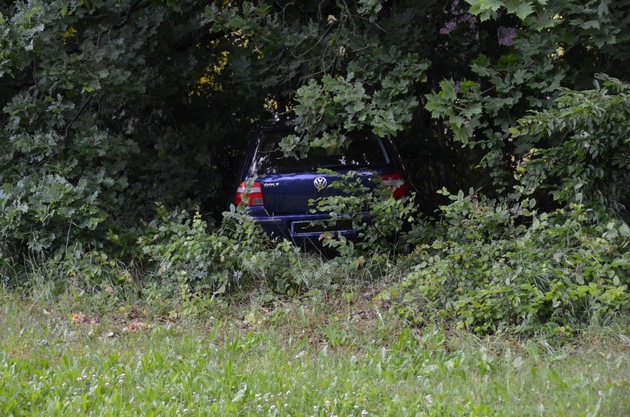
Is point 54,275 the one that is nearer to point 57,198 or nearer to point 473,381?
point 57,198

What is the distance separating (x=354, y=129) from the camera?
8586 mm

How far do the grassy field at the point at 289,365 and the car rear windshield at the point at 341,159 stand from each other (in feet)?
6.36

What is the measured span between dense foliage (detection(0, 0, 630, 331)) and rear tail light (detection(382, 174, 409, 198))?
1.02ft

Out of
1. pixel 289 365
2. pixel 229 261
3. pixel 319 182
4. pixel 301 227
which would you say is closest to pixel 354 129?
pixel 319 182

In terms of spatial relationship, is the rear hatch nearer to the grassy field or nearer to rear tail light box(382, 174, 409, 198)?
rear tail light box(382, 174, 409, 198)

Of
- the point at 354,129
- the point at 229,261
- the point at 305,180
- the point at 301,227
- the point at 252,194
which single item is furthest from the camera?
the point at 252,194

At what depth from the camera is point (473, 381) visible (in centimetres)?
535

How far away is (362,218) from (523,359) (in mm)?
2893

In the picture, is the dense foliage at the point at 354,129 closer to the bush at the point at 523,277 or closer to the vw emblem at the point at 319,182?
the bush at the point at 523,277

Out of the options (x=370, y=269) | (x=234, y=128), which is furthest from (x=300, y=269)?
(x=234, y=128)

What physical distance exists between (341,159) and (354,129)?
58 centimetres

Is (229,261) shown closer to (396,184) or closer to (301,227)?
(301,227)

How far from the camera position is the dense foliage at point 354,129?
679cm

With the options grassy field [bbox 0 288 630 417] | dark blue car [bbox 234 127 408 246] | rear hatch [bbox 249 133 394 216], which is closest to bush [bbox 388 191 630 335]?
grassy field [bbox 0 288 630 417]
